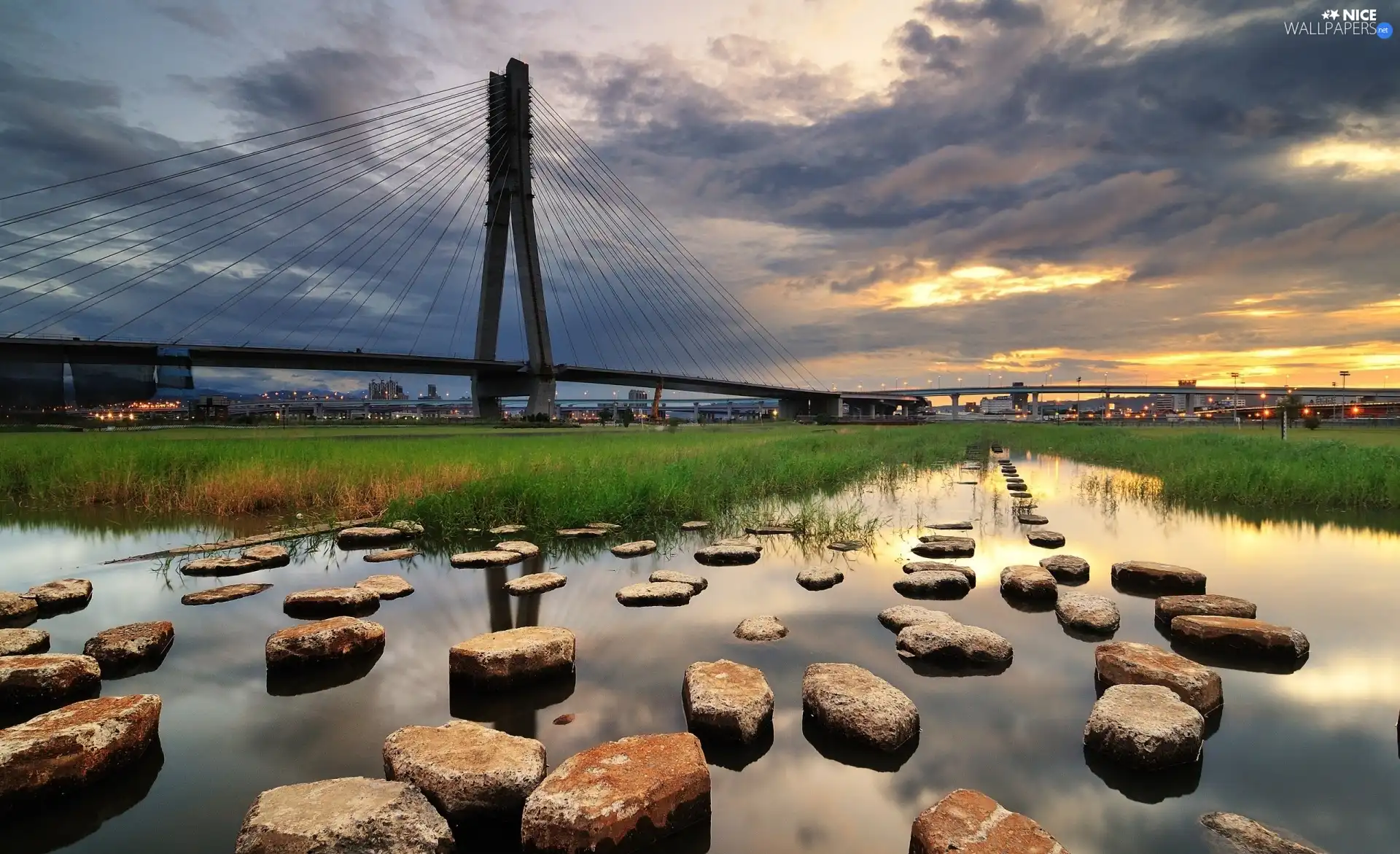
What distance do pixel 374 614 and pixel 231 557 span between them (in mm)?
2861

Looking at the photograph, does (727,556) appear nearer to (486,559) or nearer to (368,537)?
(486,559)

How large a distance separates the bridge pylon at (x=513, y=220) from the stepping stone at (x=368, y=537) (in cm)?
2924

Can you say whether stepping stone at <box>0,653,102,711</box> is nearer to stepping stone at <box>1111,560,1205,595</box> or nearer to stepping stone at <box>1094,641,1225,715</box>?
stepping stone at <box>1094,641,1225,715</box>

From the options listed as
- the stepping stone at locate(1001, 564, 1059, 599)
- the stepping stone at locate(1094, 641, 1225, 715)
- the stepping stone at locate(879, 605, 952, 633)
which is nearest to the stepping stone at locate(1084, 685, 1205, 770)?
the stepping stone at locate(1094, 641, 1225, 715)

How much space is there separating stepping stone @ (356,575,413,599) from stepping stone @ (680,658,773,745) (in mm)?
3157

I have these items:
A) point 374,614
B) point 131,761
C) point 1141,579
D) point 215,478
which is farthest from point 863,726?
point 215,478

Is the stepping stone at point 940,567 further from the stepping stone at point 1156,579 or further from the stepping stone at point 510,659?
the stepping stone at point 510,659

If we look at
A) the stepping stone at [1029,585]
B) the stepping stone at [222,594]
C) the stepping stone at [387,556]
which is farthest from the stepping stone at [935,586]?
the stepping stone at [222,594]

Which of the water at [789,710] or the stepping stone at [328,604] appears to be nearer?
the water at [789,710]

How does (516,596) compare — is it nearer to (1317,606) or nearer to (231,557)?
(231,557)

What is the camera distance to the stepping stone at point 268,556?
20.8 feet

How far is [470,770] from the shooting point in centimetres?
226

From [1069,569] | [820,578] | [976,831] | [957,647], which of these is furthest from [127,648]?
[1069,569]

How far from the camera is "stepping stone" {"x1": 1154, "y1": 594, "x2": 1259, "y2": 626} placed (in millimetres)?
4453
